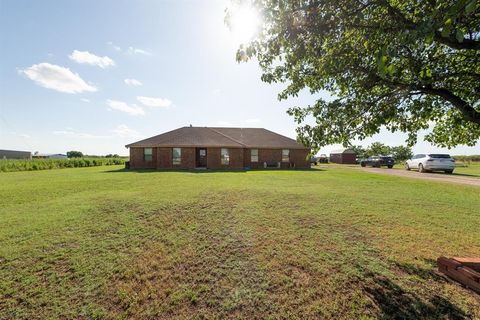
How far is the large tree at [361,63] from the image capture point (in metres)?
3.97

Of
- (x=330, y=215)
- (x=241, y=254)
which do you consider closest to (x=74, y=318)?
(x=241, y=254)

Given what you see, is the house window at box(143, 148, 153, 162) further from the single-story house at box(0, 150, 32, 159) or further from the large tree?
the single-story house at box(0, 150, 32, 159)

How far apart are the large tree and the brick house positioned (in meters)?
17.2

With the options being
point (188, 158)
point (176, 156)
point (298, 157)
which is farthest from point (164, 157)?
point (298, 157)

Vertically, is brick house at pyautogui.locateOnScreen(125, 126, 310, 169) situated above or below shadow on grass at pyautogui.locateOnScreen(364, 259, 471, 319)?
above

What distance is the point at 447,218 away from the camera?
21.8ft

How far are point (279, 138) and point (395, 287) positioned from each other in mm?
26369

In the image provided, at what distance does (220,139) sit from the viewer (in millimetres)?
25359

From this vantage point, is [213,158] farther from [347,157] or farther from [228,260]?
[347,157]

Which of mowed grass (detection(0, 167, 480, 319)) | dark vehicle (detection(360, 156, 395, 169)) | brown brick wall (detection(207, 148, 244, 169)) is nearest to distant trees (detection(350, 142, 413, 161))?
dark vehicle (detection(360, 156, 395, 169))

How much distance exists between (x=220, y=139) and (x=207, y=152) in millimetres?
2284

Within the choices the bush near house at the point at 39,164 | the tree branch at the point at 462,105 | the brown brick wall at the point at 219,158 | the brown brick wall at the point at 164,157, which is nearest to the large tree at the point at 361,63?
the tree branch at the point at 462,105

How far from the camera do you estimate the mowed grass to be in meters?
3.10

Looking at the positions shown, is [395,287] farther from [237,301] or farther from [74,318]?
[74,318]
